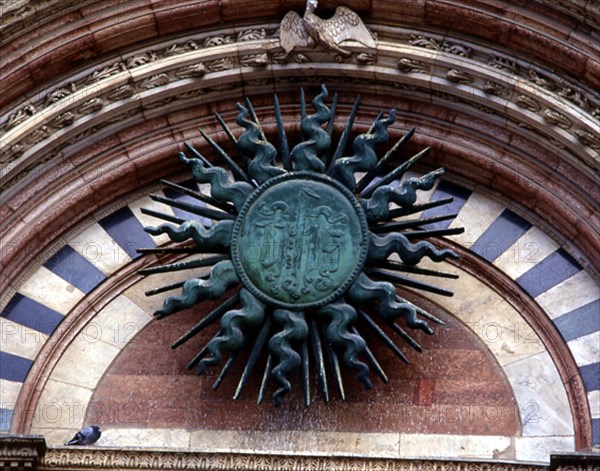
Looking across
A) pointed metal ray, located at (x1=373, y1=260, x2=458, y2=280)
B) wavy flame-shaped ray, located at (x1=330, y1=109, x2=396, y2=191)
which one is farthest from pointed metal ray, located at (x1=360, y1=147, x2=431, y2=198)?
pointed metal ray, located at (x1=373, y1=260, x2=458, y2=280)

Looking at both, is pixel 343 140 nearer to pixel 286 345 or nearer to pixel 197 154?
pixel 197 154

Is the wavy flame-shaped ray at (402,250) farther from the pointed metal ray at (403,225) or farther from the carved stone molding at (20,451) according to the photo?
the carved stone molding at (20,451)

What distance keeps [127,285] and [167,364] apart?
883mm

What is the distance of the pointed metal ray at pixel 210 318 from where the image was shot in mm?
14578

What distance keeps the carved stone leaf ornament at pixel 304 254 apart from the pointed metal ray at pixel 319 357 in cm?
1

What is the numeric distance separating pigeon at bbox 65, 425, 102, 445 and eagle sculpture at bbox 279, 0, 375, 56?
12.9ft

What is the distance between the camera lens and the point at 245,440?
14430 millimetres

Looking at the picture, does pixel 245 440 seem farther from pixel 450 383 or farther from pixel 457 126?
pixel 457 126

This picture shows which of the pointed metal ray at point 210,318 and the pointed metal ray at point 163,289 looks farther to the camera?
the pointed metal ray at point 163,289

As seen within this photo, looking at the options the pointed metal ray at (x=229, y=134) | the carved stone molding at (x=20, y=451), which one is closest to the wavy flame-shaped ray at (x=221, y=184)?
the pointed metal ray at (x=229, y=134)

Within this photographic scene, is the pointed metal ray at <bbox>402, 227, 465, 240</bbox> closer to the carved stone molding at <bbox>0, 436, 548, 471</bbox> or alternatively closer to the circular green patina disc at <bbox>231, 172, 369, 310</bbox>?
the circular green patina disc at <bbox>231, 172, 369, 310</bbox>

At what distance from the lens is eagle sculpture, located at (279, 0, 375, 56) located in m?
15.8

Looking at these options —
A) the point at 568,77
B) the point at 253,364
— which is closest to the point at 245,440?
the point at 253,364

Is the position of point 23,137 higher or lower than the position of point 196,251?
higher
